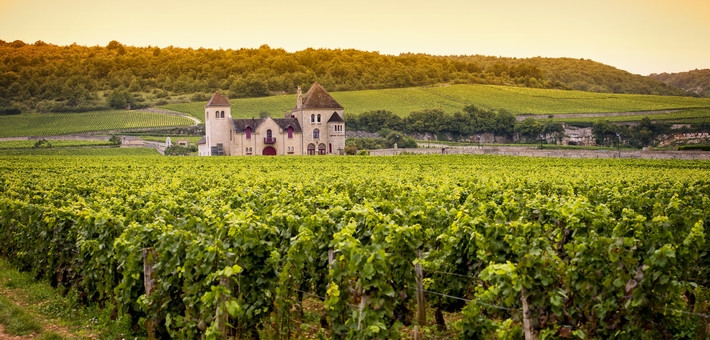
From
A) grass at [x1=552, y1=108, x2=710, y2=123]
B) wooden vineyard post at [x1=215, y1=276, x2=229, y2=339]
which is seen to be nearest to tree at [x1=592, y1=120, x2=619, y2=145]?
grass at [x1=552, y1=108, x2=710, y2=123]

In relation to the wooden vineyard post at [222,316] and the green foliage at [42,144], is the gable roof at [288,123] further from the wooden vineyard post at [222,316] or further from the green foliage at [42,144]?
the wooden vineyard post at [222,316]

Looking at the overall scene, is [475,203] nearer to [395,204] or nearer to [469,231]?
[395,204]

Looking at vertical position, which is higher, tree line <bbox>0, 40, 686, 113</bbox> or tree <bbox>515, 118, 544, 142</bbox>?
tree line <bbox>0, 40, 686, 113</bbox>

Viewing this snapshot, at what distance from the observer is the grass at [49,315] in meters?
11.3

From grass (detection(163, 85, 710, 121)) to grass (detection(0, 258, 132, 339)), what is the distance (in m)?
114

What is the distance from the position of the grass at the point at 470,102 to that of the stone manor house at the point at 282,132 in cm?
4049

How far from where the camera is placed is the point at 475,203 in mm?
15117

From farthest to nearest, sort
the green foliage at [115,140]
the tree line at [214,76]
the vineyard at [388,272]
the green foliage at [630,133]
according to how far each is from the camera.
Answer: the tree line at [214,76] < the green foliage at [630,133] < the green foliage at [115,140] < the vineyard at [388,272]

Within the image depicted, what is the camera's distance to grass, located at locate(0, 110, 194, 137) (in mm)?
117688

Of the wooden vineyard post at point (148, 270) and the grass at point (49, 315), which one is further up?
the wooden vineyard post at point (148, 270)

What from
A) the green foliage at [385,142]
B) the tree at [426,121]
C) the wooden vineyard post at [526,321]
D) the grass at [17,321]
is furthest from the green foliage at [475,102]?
the wooden vineyard post at [526,321]

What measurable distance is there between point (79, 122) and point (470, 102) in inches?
3125

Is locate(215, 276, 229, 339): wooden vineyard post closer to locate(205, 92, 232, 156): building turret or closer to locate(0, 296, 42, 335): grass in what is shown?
locate(0, 296, 42, 335): grass

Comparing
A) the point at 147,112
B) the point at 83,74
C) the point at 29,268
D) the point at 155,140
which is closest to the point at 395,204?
the point at 29,268
